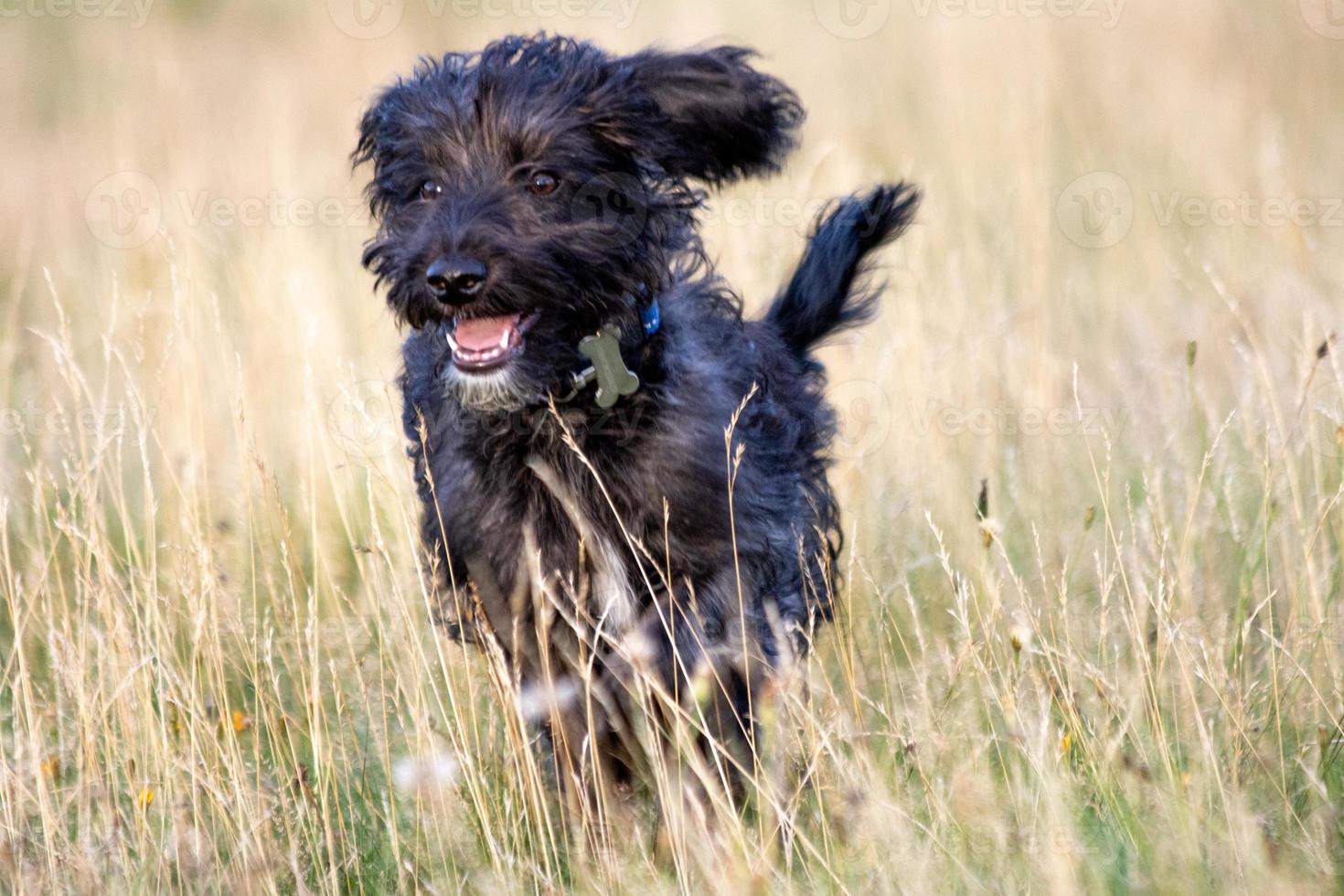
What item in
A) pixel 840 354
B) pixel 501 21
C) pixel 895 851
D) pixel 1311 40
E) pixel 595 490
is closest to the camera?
pixel 895 851

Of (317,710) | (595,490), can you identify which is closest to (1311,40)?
(595,490)

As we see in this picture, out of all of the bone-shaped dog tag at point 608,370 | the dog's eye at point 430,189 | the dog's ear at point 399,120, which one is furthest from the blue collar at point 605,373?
→ the dog's ear at point 399,120

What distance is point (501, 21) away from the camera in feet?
30.4

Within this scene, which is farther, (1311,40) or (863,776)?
(1311,40)

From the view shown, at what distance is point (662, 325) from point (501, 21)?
21.7 feet

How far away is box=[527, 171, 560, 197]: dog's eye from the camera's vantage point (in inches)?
127

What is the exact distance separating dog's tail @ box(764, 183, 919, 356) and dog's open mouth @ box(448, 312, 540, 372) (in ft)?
4.48

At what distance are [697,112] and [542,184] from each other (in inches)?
19.1

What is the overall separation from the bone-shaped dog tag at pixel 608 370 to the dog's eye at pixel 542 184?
0.40 meters

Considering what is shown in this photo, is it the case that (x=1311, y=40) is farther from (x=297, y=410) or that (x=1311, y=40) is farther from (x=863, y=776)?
(x=863, y=776)

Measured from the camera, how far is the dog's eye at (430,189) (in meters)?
3.29

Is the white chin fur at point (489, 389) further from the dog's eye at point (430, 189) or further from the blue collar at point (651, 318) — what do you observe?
the dog's eye at point (430, 189)

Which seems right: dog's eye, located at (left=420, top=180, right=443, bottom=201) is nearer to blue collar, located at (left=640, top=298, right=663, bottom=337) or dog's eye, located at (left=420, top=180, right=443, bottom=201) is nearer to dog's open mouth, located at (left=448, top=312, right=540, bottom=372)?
dog's open mouth, located at (left=448, top=312, right=540, bottom=372)

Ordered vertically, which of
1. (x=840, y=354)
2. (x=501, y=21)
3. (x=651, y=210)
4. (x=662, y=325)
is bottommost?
(x=840, y=354)
